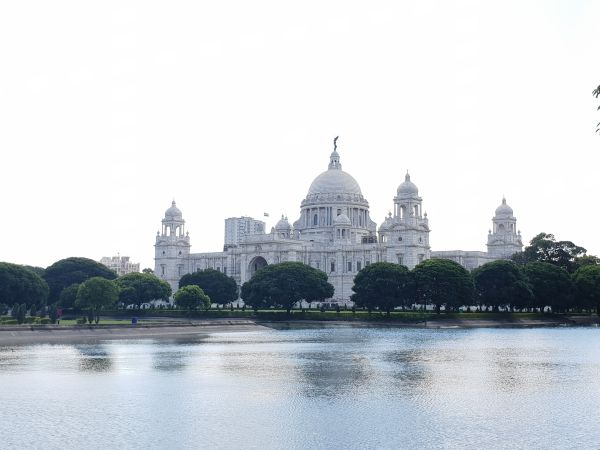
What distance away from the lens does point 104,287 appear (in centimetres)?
11038

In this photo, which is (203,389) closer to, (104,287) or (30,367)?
(30,367)

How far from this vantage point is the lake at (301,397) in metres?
39.3

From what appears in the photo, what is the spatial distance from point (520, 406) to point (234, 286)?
394 feet

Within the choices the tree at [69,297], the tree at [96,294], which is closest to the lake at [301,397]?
the tree at [96,294]

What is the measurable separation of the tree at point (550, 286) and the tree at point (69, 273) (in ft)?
232

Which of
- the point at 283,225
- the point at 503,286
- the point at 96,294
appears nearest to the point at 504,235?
the point at 283,225

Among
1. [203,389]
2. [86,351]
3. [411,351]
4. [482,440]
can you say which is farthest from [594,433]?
[86,351]

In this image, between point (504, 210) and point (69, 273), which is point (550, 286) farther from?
point (69, 273)

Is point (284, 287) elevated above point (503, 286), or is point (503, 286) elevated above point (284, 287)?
point (284, 287)

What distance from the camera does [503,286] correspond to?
12912 cm

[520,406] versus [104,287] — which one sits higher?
[104,287]

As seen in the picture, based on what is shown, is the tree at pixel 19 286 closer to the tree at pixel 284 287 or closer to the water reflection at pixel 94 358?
the tree at pixel 284 287

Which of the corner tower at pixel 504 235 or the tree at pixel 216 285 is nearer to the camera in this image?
the tree at pixel 216 285

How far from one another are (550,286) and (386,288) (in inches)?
968
